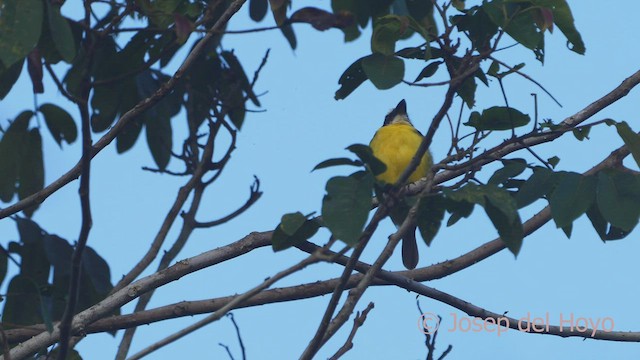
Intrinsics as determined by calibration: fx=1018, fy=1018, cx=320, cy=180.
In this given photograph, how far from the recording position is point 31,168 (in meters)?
4.02

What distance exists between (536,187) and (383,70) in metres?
0.53

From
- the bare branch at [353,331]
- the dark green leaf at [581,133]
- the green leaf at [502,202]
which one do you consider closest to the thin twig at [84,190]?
the bare branch at [353,331]

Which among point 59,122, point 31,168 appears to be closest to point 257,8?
point 59,122

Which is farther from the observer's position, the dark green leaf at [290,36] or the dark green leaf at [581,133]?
the dark green leaf at [290,36]

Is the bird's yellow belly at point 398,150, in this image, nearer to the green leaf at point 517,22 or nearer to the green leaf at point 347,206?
the green leaf at point 517,22

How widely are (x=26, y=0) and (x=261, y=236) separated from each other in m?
1.28

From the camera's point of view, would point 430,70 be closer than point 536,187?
No

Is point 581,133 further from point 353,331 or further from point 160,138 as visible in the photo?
point 160,138

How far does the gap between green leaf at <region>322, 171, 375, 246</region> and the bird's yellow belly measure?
2.42 metres

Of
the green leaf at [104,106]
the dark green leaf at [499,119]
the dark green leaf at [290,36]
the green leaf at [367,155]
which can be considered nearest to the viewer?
the green leaf at [367,155]

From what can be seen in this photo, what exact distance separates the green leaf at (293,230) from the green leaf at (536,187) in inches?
23.1

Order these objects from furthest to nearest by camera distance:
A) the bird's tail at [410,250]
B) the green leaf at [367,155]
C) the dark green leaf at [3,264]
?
1. the bird's tail at [410,250]
2. the dark green leaf at [3,264]
3. the green leaf at [367,155]

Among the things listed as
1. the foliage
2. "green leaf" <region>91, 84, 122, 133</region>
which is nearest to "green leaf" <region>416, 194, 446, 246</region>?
the foliage

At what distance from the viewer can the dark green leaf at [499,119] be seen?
2982 mm
